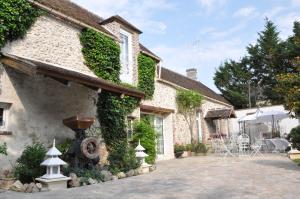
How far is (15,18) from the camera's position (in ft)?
25.3

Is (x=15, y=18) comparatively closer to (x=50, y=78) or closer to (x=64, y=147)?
(x=50, y=78)

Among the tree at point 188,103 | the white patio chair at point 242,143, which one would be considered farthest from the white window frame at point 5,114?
the tree at point 188,103

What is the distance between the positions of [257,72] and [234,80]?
2623 millimetres

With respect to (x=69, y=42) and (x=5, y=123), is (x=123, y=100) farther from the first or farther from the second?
(x=5, y=123)

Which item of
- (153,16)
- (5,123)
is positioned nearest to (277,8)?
(153,16)

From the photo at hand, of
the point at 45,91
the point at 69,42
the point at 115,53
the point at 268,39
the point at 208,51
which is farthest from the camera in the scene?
the point at 268,39

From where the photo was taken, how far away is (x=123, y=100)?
37.1 ft

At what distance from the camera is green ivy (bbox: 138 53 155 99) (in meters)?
13.1

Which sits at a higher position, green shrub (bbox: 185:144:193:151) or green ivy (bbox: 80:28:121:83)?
green ivy (bbox: 80:28:121:83)

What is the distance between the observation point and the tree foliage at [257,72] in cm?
3328

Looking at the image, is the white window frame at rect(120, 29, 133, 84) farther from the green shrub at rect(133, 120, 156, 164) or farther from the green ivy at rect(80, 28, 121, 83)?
the green shrub at rect(133, 120, 156, 164)

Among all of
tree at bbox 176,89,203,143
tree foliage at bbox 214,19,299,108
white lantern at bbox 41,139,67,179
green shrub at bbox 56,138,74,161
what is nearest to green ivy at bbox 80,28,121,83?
green shrub at bbox 56,138,74,161

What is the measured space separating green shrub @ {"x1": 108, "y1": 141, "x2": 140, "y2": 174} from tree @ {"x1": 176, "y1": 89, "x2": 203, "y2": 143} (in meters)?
7.23

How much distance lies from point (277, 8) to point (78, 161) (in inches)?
426
